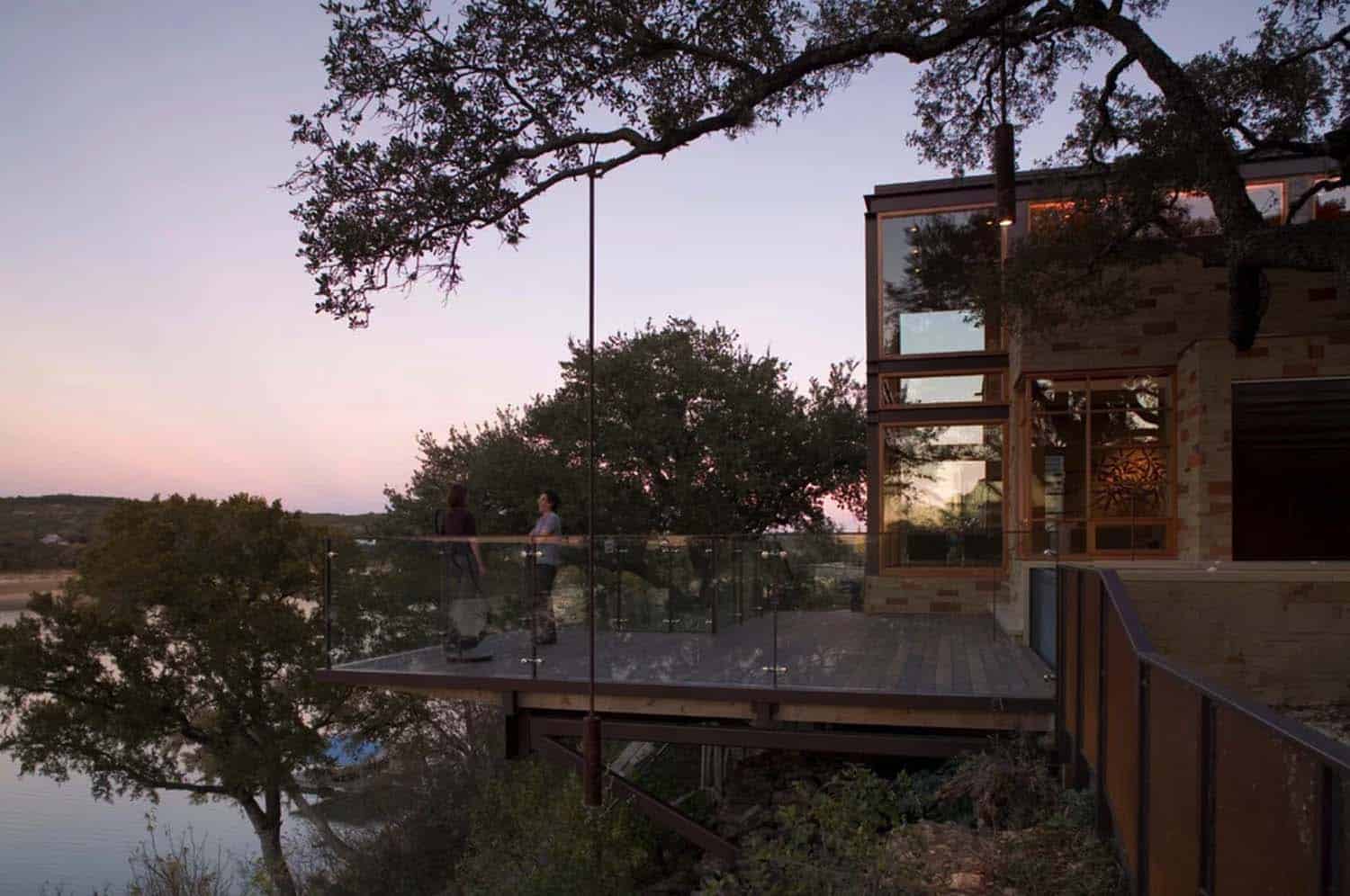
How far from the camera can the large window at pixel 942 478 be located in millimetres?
17219

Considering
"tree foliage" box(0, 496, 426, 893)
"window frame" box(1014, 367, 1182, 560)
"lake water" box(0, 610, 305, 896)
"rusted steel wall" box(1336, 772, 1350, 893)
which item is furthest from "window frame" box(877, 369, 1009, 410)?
"lake water" box(0, 610, 305, 896)

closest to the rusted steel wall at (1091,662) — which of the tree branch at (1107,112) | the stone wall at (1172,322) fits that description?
the stone wall at (1172,322)

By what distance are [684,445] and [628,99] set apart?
16645 millimetres

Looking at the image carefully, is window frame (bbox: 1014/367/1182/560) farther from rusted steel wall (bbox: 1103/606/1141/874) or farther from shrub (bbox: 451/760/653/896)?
rusted steel wall (bbox: 1103/606/1141/874)

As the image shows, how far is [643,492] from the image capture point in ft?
88.2

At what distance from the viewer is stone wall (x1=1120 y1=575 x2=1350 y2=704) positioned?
775cm

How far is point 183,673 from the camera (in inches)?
1053

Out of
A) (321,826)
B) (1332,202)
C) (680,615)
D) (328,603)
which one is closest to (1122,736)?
(680,615)

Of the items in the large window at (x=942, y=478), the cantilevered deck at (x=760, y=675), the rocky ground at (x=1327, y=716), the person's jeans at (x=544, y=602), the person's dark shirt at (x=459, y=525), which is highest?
the large window at (x=942, y=478)

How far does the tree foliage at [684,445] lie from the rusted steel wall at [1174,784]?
73.3ft

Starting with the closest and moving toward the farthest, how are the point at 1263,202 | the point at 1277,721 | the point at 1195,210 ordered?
the point at 1277,721
the point at 1195,210
the point at 1263,202

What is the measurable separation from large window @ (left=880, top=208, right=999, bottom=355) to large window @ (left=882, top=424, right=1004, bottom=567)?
5.10ft

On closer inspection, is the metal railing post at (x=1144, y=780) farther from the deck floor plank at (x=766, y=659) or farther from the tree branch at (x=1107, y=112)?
the tree branch at (x=1107, y=112)

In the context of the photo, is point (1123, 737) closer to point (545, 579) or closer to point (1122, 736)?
point (1122, 736)
